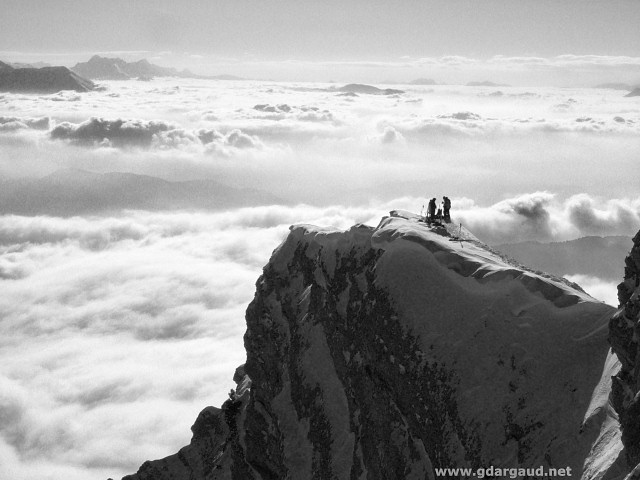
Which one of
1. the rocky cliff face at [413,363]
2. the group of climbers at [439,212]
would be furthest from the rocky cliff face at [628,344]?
the group of climbers at [439,212]

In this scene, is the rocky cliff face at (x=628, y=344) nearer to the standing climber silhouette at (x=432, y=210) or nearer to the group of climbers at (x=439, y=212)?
the standing climber silhouette at (x=432, y=210)

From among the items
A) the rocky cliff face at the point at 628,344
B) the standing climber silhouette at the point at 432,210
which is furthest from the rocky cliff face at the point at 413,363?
the rocky cliff face at the point at 628,344

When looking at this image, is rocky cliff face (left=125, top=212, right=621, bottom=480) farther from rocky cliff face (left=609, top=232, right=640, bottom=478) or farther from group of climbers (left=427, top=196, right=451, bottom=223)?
rocky cliff face (left=609, top=232, right=640, bottom=478)

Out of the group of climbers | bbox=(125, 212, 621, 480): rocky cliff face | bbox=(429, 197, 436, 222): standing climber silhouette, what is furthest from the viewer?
the group of climbers

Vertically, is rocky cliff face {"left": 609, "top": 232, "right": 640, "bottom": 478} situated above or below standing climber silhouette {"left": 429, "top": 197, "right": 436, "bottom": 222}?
below

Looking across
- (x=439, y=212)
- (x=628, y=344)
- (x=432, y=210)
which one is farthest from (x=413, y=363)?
(x=439, y=212)

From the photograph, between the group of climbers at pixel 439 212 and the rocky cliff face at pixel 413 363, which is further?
the group of climbers at pixel 439 212

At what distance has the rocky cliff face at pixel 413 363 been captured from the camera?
53625 millimetres

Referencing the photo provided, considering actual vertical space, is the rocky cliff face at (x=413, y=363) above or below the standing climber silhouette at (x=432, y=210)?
below

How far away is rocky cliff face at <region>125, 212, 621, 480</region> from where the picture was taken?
2111 inches

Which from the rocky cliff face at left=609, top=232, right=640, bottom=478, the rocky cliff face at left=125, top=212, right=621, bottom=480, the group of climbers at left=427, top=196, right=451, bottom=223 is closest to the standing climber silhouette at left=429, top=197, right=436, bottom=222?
the group of climbers at left=427, top=196, right=451, bottom=223

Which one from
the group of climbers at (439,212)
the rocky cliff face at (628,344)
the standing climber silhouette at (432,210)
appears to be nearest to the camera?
the rocky cliff face at (628,344)

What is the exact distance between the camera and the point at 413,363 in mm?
61438

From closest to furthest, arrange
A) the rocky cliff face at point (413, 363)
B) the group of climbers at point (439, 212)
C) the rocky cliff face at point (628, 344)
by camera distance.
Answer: the rocky cliff face at point (628, 344) → the rocky cliff face at point (413, 363) → the group of climbers at point (439, 212)
